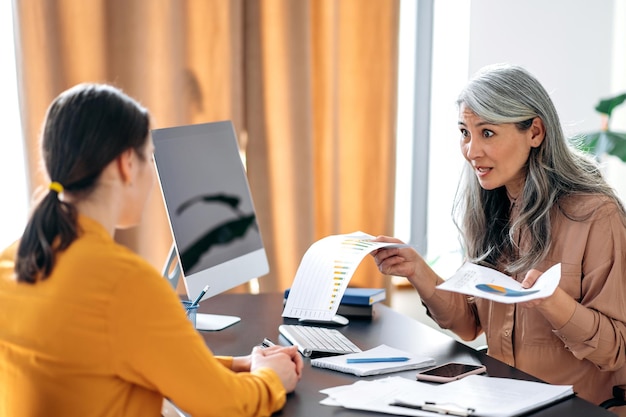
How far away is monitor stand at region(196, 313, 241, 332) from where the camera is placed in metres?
2.06

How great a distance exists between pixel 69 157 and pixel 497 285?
3.08 ft

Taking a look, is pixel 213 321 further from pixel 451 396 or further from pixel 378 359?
pixel 451 396

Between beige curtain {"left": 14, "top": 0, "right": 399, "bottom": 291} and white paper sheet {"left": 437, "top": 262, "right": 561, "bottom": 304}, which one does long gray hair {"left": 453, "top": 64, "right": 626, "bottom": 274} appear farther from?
beige curtain {"left": 14, "top": 0, "right": 399, "bottom": 291}

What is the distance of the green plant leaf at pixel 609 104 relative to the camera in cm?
327

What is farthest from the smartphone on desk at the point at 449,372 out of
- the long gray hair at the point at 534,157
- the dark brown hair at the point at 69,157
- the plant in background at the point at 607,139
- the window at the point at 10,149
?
the plant in background at the point at 607,139

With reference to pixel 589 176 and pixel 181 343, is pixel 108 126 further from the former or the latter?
pixel 589 176

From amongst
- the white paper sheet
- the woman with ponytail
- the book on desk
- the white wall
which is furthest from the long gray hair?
the white wall

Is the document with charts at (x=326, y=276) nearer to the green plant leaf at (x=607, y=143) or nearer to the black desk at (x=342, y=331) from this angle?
the black desk at (x=342, y=331)

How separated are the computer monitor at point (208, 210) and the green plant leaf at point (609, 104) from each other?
68.2 inches

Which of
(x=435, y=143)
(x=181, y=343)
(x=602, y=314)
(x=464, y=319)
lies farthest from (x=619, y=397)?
(x=435, y=143)

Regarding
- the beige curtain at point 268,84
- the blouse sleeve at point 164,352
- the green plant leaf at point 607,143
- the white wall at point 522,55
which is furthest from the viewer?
the white wall at point 522,55

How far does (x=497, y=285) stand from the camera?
5.74 ft

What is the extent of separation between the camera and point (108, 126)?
52.6 inches

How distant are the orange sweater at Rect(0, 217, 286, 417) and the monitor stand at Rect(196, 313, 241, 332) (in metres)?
0.70
